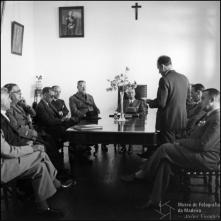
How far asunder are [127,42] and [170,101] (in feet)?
4.41

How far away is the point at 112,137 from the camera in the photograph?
3.05m

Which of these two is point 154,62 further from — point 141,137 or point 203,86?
point 141,137

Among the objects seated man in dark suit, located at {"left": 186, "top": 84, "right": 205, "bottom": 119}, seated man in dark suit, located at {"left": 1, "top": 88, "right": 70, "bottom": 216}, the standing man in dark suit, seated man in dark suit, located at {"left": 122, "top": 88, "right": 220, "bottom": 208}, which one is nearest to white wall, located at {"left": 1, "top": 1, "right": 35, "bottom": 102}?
seated man in dark suit, located at {"left": 1, "top": 88, "right": 70, "bottom": 216}

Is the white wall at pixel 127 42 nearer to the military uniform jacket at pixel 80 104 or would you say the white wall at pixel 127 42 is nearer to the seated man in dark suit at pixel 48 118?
the seated man in dark suit at pixel 48 118

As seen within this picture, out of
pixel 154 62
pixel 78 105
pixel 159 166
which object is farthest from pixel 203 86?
pixel 78 105

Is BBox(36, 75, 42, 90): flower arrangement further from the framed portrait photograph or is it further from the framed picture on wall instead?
the framed picture on wall

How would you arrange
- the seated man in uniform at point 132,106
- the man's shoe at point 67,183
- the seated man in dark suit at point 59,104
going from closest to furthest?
the man's shoe at point 67,183
the seated man in uniform at point 132,106
the seated man in dark suit at point 59,104

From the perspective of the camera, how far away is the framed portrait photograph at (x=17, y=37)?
3566 mm

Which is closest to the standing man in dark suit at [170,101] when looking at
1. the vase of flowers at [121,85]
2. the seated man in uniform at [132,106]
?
the vase of flowers at [121,85]

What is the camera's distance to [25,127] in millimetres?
3666

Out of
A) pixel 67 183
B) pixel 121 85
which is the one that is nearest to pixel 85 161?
pixel 67 183

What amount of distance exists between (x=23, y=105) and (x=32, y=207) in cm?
174

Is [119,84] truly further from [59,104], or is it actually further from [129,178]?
[59,104]

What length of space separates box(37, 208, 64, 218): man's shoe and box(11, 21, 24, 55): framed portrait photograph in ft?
5.94
